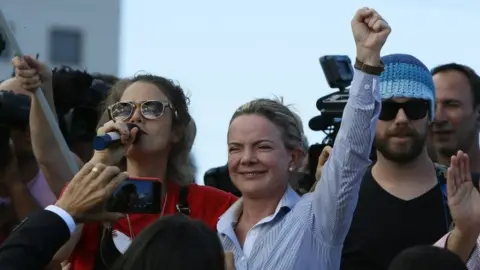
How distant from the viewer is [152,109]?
5.43 m

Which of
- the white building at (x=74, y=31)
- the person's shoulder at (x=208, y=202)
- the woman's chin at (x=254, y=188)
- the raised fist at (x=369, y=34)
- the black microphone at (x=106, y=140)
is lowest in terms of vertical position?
the white building at (x=74, y=31)

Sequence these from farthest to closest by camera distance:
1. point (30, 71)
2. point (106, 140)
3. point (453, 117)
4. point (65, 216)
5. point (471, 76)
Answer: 1. point (471, 76)
2. point (453, 117)
3. point (30, 71)
4. point (106, 140)
5. point (65, 216)

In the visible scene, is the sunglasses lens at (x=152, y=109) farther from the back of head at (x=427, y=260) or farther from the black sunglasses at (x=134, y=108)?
the back of head at (x=427, y=260)

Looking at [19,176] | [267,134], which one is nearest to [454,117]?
[267,134]

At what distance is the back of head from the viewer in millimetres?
3695

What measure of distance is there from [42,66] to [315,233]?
155 centimetres

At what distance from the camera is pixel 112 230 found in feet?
17.1

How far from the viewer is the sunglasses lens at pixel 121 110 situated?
17.6ft

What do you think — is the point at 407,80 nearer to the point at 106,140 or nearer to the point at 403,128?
the point at 403,128

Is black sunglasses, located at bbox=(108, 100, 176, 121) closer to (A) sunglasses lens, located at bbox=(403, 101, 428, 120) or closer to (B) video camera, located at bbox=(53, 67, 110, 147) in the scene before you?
(A) sunglasses lens, located at bbox=(403, 101, 428, 120)

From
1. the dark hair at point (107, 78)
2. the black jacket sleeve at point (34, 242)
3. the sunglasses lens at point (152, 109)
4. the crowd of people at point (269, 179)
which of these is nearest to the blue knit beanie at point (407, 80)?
the crowd of people at point (269, 179)

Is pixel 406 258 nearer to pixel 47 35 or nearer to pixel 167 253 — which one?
pixel 167 253

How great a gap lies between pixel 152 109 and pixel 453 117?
64.1 inches

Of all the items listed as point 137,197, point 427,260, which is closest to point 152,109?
point 137,197
